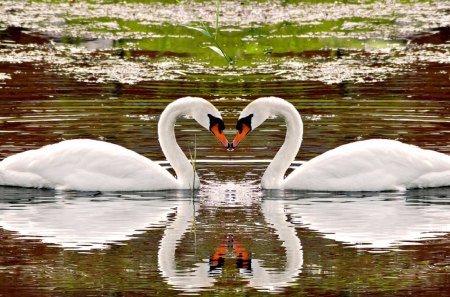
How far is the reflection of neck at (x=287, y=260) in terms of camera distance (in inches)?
333

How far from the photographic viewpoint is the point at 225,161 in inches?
520

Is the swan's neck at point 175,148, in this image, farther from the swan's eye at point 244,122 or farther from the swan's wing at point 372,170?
the swan's wing at point 372,170

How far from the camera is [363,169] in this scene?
12016 millimetres

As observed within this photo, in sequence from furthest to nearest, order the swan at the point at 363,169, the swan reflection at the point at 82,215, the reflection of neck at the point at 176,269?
1. the swan at the point at 363,169
2. the swan reflection at the point at 82,215
3. the reflection of neck at the point at 176,269

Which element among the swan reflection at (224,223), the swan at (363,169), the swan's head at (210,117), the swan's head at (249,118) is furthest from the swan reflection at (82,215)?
the swan at (363,169)

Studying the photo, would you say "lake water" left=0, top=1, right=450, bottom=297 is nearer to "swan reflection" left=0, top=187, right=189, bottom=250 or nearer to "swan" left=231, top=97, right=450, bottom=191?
"swan reflection" left=0, top=187, right=189, bottom=250

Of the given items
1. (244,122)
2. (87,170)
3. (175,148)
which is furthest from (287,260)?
(175,148)

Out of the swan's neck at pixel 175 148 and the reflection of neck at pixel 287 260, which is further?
the swan's neck at pixel 175 148

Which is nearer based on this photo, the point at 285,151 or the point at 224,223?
the point at 224,223

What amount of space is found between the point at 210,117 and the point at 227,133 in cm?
240

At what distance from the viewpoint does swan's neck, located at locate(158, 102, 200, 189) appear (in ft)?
39.9

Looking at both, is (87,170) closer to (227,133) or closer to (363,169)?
(363,169)

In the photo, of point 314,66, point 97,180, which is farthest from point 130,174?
point 314,66

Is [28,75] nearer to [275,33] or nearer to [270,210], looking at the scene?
[275,33]
